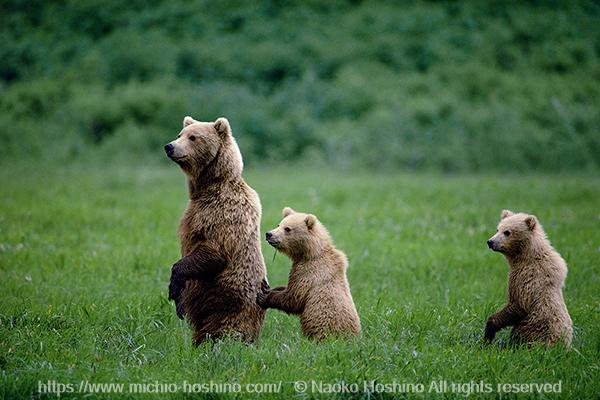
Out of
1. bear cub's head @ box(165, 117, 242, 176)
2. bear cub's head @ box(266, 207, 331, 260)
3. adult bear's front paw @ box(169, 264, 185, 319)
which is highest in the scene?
bear cub's head @ box(165, 117, 242, 176)

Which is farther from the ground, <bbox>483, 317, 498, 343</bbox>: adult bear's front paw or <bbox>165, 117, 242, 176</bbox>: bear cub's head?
<bbox>165, 117, 242, 176</bbox>: bear cub's head

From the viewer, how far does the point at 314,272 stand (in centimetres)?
604

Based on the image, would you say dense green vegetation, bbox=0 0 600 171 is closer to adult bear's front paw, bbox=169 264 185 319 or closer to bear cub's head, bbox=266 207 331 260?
bear cub's head, bbox=266 207 331 260

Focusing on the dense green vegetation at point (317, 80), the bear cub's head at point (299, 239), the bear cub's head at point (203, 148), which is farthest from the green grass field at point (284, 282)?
the dense green vegetation at point (317, 80)

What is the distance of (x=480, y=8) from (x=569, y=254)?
18.3 m

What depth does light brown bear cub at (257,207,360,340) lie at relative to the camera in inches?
233

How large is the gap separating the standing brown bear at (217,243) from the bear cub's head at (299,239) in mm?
203

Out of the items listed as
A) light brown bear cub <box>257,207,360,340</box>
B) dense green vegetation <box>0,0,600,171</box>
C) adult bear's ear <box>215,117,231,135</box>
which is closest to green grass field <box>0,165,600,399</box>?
light brown bear cub <box>257,207,360,340</box>

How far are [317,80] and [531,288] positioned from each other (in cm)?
1796

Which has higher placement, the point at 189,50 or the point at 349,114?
the point at 189,50

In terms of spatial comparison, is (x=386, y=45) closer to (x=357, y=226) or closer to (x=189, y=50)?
(x=189, y=50)

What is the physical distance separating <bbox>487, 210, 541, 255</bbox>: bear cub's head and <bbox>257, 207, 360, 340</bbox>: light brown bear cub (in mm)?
1256

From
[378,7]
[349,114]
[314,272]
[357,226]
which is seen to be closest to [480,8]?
[378,7]

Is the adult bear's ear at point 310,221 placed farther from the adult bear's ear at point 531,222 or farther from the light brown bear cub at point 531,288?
the adult bear's ear at point 531,222
